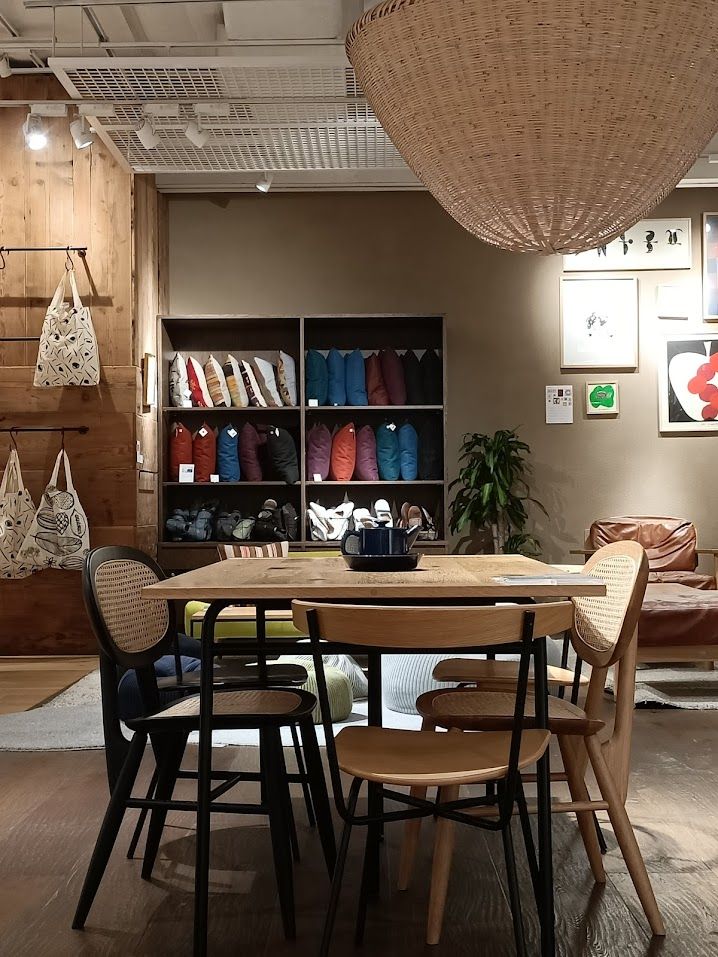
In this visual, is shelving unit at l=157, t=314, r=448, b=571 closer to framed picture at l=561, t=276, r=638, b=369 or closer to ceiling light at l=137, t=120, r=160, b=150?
framed picture at l=561, t=276, r=638, b=369

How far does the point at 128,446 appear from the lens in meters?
6.44

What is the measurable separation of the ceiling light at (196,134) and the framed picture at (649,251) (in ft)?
9.58

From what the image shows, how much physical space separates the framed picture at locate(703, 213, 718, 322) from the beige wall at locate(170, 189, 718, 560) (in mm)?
65

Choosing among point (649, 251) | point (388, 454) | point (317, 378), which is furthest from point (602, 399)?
point (317, 378)

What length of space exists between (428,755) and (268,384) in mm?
5308

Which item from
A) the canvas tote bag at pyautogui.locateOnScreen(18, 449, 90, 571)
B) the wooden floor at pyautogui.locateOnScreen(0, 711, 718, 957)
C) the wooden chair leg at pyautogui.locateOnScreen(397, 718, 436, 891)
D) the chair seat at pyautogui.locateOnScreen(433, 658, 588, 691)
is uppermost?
the canvas tote bag at pyautogui.locateOnScreen(18, 449, 90, 571)

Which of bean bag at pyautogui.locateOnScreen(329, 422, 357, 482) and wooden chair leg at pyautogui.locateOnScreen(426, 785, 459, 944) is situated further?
bean bag at pyautogui.locateOnScreen(329, 422, 357, 482)

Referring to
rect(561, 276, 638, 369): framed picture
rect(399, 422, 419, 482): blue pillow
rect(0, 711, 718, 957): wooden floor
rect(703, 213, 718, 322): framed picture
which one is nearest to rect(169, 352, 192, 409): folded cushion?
rect(399, 422, 419, 482): blue pillow

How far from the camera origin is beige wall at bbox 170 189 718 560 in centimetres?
741

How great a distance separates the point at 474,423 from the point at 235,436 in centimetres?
177

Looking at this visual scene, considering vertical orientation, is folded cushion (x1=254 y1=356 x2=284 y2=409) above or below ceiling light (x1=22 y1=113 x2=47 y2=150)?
below

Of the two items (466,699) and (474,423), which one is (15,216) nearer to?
(474,423)

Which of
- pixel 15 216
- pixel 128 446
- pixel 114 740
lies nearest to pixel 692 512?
pixel 128 446

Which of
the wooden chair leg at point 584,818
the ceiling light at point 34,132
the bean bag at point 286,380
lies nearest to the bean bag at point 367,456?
the bean bag at point 286,380
